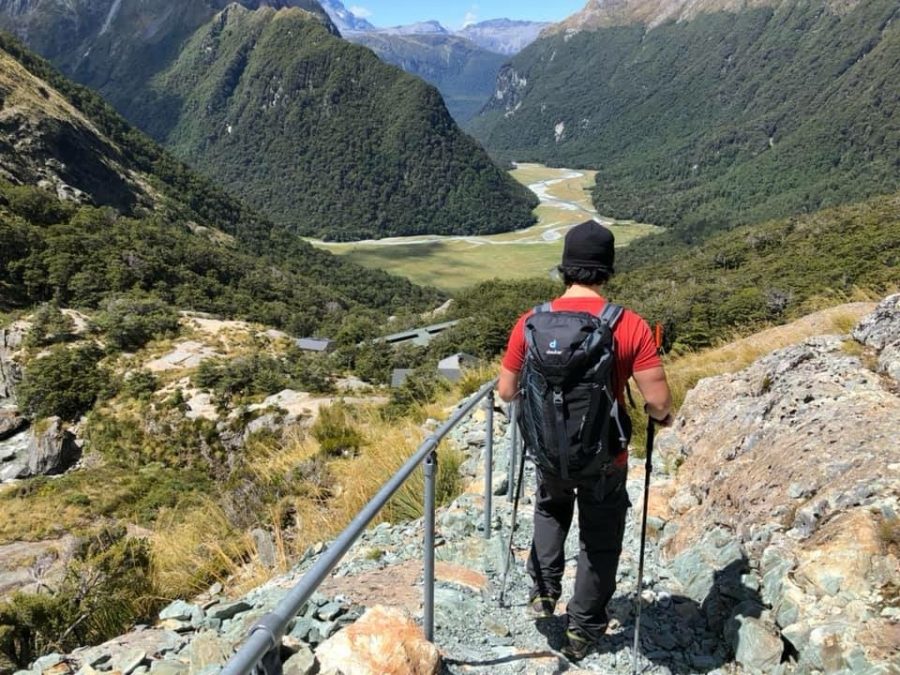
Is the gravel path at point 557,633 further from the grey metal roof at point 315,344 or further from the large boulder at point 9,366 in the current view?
the grey metal roof at point 315,344

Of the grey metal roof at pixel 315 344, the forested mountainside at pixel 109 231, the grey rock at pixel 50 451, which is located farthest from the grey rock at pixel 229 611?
the forested mountainside at pixel 109 231

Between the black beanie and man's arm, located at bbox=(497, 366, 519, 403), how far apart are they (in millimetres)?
631

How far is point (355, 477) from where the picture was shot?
6004 mm

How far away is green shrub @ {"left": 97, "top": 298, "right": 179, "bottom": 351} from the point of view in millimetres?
35781

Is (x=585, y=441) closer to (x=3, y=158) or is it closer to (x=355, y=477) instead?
(x=355, y=477)

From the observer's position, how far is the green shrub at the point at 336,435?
8.06 m

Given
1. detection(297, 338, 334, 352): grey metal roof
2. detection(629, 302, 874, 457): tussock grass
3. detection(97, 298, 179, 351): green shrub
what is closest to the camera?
detection(629, 302, 874, 457): tussock grass

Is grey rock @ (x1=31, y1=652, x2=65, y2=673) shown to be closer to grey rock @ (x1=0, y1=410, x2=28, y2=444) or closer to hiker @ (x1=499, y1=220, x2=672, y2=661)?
hiker @ (x1=499, y1=220, x2=672, y2=661)

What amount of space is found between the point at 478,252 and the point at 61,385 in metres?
113

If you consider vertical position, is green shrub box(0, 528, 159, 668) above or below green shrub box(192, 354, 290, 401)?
above

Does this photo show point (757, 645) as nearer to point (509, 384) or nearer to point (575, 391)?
point (575, 391)

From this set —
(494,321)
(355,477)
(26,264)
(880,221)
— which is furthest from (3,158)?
(880,221)

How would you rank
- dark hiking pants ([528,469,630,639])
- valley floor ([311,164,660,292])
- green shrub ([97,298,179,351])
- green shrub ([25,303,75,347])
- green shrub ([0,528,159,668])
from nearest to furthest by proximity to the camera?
dark hiking pants ([528,469,630,639])
green shrub ([0,528,159,668])
green shrub ([25,303,75,347])
green shrub ([97,298,179,351])
valley floor ([311,164,660,292])

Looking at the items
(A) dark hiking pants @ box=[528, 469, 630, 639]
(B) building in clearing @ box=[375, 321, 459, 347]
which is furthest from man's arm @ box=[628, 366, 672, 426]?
(B) building in clearing @ box=[375, 321, 459, 347]
